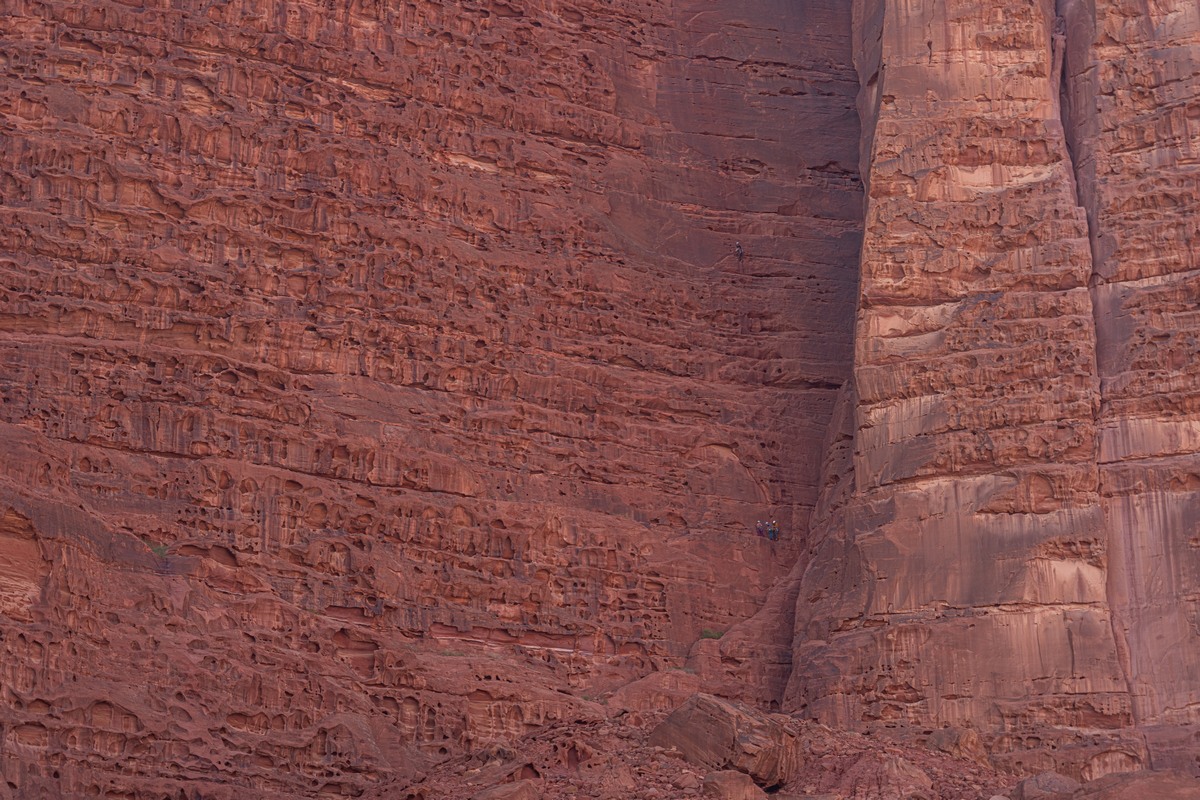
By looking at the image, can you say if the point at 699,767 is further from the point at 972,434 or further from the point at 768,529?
the point at 768,529

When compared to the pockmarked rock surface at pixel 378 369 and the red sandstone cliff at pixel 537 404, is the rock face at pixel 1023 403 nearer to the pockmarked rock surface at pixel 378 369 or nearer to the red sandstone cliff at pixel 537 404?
the red sandstone cliff at pixel 537 404

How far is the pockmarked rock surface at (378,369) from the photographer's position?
30.2m

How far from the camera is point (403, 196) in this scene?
35.1 m

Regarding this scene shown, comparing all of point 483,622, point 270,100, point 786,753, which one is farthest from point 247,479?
point 786,753

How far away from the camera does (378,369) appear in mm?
33688

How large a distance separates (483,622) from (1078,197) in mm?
9425

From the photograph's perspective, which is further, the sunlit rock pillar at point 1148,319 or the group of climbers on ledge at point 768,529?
the group of climbers on ledge at point 768,529

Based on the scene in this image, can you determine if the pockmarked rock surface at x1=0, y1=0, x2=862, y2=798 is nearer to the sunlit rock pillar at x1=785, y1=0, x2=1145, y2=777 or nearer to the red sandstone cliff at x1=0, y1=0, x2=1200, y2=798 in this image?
the red sandstone cliff at x1=0, y1=0, x2=1200, y2=798

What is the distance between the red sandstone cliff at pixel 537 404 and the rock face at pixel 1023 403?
5cm

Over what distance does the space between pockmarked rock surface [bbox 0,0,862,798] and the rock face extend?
2.75 meters

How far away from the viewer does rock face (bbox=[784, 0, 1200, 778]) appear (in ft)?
101

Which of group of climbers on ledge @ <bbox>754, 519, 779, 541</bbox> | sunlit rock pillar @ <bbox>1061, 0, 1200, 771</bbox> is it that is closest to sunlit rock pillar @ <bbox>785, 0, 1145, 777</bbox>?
sunlit rock pillar @ <bbox>1061, 0, 1200, 771</bbox>

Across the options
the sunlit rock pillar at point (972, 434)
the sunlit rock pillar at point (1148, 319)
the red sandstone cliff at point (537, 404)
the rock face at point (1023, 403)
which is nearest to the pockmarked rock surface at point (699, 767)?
the red sandstone cliff at point (537, 404)

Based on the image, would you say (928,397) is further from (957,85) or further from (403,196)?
(403,196)
